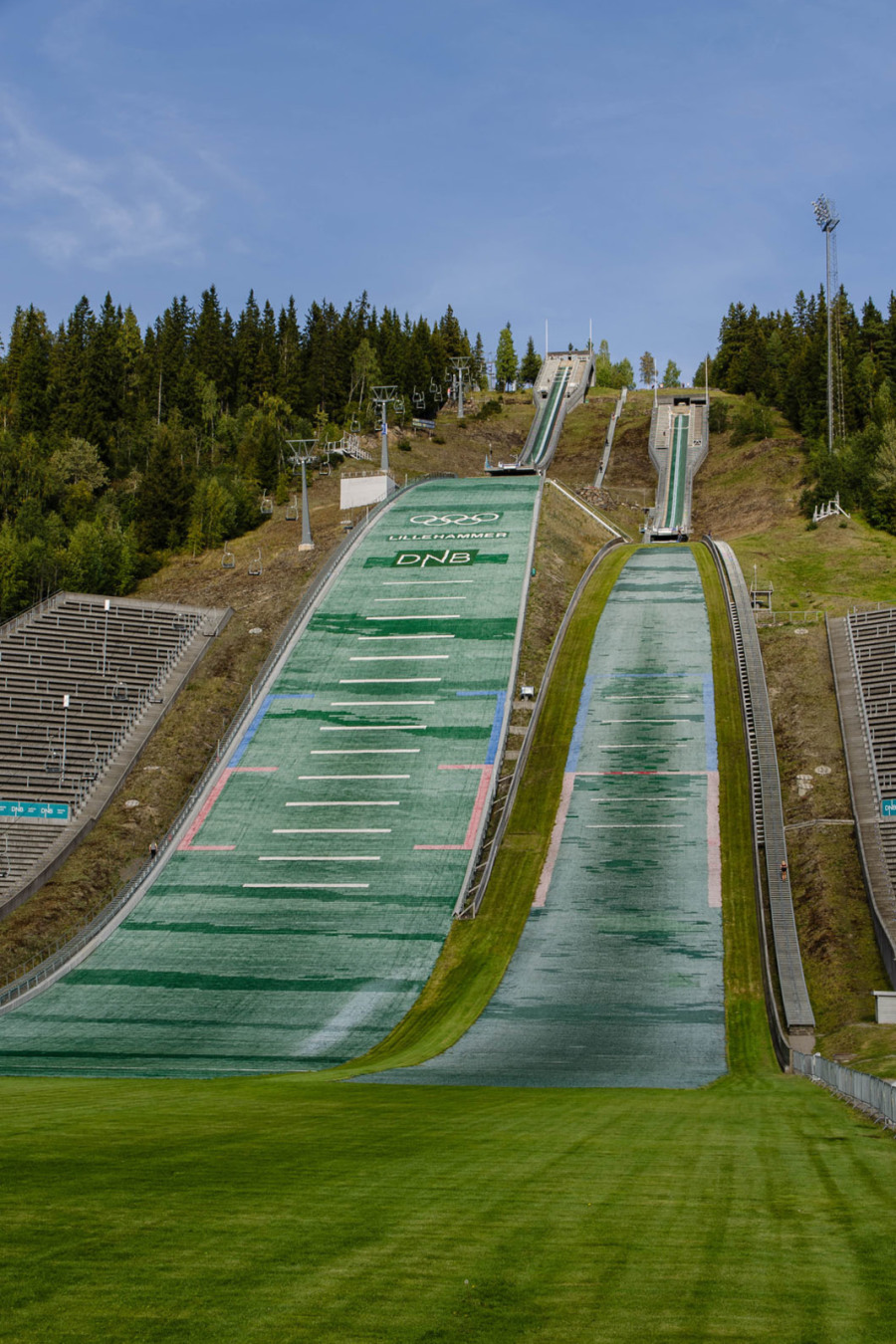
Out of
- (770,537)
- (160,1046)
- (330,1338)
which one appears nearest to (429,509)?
(770,537)

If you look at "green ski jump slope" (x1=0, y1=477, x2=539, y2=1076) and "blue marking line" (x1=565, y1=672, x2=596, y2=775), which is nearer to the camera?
"green ski jump slope" (x1=0, y1=477, x2=539, y2=1076)

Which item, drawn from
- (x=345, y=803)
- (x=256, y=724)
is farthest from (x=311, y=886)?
(x=256, y=724)

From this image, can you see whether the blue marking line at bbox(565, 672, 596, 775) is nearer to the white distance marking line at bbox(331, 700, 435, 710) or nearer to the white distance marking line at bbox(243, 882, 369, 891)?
the white distance marking line at bbox(331, 700, 435, 710)

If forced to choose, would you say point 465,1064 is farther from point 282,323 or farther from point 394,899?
point 282,323

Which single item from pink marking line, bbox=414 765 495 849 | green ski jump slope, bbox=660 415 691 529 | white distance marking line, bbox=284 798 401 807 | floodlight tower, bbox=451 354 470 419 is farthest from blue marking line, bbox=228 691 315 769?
floodlight tower, bbox=451 354 470 419

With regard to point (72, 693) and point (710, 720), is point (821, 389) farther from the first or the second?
point (72, 693)

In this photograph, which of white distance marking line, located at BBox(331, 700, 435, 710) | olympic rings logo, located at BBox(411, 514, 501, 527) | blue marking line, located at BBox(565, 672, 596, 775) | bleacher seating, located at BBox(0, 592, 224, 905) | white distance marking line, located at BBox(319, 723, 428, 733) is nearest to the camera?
bleacher seating, located at BBox(0, 592, 224, 905)

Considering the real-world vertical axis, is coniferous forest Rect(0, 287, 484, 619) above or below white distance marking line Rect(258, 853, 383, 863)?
above
